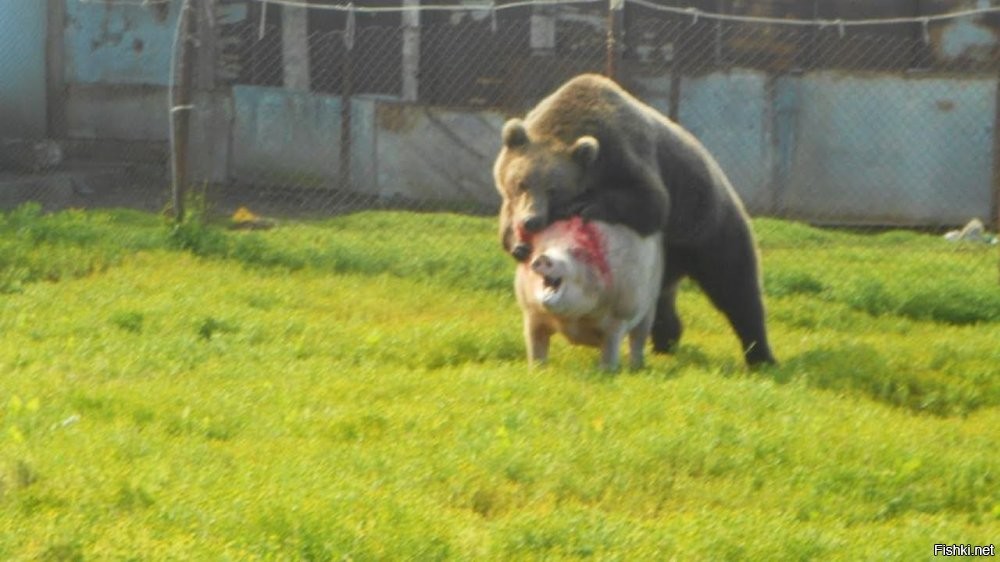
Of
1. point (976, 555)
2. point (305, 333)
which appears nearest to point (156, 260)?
point (305, 333)

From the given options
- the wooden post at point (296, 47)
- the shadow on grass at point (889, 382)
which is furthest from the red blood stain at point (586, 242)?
the wooden post at point (296, 47)

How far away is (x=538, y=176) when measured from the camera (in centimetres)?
818

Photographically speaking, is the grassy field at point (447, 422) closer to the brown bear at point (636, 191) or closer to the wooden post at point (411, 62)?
the brown bear at point (636, 191)

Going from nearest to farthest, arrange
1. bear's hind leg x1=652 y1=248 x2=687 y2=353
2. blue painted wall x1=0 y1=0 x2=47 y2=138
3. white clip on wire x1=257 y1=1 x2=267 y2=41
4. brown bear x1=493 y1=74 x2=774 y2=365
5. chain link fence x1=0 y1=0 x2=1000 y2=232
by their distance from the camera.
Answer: brown bear x1=493 y1=74 x2=774 y2=365 → bear's hind leg x1=652 y1=248 x2=687 y2=353 → chain link fence x1=0 y1=0 x2=1000 y2=232 → white clip on wire x1=257 y1=1 x2=267 y2=41 → blue painted wall x1=0 y1=0 x2=47 y2=138

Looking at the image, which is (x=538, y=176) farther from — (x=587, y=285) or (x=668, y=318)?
(x=668, y=318)

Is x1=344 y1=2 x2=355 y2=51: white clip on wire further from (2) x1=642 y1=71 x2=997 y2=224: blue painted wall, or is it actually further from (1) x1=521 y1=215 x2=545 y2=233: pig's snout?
(1) x1=521 y1=215 x2=545 y2=233: pig's snout

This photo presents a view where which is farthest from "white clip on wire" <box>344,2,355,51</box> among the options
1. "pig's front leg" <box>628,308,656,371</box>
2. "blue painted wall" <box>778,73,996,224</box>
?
"pig's front leg" <box>628,308,656,371</box>

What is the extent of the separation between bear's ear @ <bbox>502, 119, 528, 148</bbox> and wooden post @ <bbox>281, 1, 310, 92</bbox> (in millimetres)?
9353

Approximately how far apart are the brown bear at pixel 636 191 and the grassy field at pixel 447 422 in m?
0.40

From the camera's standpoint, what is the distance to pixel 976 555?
560 cm

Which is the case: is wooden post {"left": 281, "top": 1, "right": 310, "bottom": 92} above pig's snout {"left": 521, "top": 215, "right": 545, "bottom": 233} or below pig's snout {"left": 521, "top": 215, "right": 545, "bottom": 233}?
above

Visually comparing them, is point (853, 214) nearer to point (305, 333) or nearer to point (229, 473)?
point (305, 333)

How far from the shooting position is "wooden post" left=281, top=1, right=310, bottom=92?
17.4 meters

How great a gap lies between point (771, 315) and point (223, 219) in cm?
533
